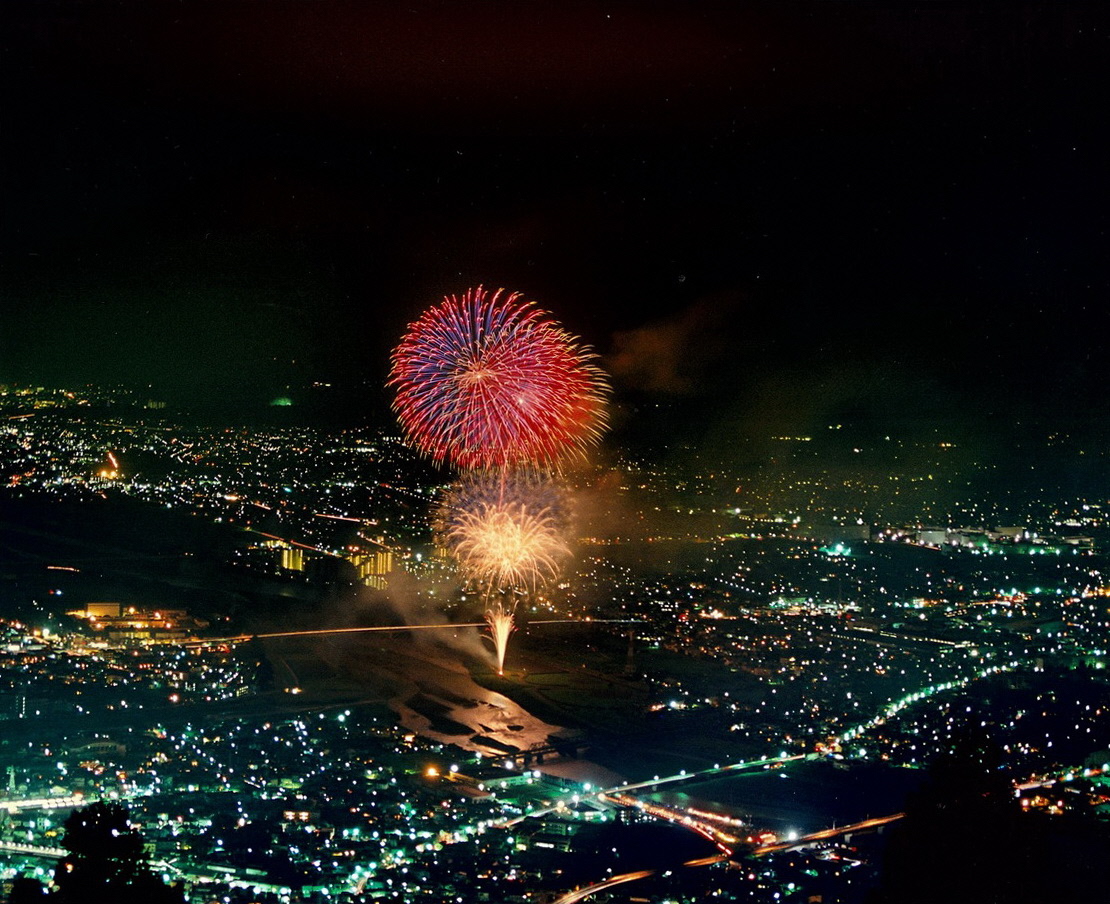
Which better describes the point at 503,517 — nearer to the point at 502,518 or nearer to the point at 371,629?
the point at 502,518

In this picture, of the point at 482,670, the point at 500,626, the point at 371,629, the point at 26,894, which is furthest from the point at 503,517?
the point at 26,894

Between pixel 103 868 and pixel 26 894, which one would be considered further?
pixel 103 868

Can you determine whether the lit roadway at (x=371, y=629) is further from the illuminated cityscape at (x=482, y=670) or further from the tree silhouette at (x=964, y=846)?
the tree silhouette at (x=964, y=846)

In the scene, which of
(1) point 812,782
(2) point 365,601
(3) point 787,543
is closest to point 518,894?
(1) point 812,782

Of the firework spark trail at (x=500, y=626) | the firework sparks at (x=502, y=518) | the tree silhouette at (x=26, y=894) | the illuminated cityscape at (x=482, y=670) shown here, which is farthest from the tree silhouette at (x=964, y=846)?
the firework spark trail at (x=500, y=626)

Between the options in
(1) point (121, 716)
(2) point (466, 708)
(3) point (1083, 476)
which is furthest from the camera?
(3) point (1083, 476)

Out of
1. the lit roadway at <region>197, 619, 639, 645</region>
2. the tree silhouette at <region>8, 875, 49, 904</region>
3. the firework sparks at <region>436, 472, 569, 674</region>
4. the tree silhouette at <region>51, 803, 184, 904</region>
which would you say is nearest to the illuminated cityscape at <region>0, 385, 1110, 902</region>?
the lit roadway at <region>197, 619, 639, 645</region>

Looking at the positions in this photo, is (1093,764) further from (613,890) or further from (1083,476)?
(1083,476)

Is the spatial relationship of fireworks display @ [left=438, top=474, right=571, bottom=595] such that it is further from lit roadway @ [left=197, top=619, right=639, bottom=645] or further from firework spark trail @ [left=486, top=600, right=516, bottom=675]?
lit roadway @ [left=197, top=619, right=639, bottom=645]
